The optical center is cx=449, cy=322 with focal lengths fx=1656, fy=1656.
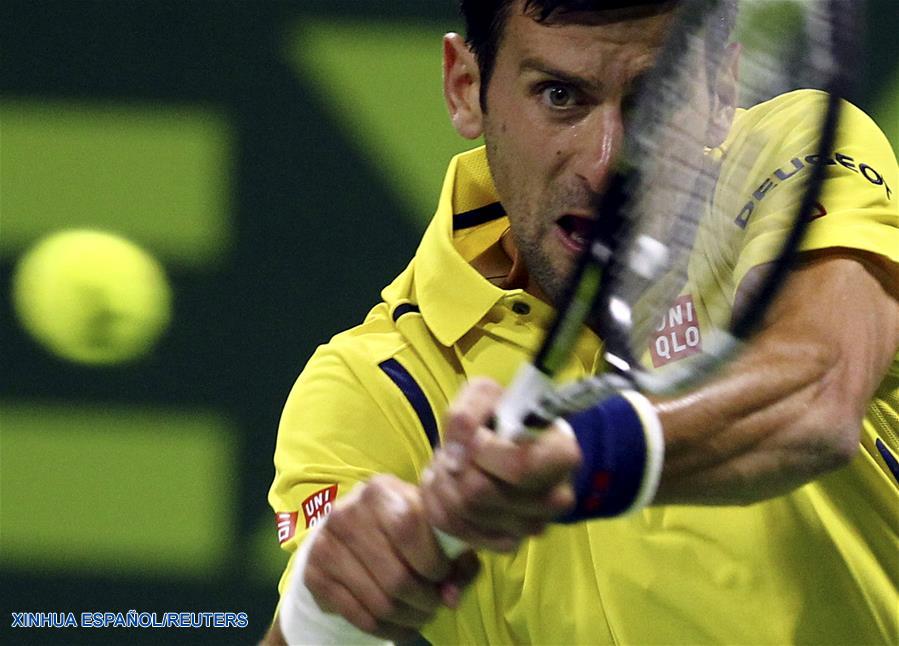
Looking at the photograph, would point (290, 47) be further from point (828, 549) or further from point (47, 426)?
point (828, 549)

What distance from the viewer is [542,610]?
6.72 feet

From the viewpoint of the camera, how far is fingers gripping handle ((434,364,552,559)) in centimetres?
130

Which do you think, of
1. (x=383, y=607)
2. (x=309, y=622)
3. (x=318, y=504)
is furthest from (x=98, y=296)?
(x=383, y=607)

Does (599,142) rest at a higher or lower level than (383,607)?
higher

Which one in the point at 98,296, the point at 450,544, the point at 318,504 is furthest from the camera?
the point at 98,296

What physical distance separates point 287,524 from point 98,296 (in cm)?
124

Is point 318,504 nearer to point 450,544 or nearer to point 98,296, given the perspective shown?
point 450,544

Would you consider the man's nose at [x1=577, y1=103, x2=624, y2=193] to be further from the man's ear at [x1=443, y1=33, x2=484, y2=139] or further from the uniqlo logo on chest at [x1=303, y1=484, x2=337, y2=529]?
the uniqlo logo on chest at [x1=303, y1=484, x2=337, y2=529]

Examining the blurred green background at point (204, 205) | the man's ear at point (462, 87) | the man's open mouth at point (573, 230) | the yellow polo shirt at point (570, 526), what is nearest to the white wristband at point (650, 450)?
the yellow polo shirt at point (570, 526)

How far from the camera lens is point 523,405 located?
1318 mm

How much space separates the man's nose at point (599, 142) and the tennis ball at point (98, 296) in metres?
1.49

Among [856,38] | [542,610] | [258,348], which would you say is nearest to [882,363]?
[856,38]

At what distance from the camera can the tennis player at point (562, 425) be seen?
55.1 inches

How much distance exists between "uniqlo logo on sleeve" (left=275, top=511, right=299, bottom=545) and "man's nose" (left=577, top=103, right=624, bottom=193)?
1.88 ft
